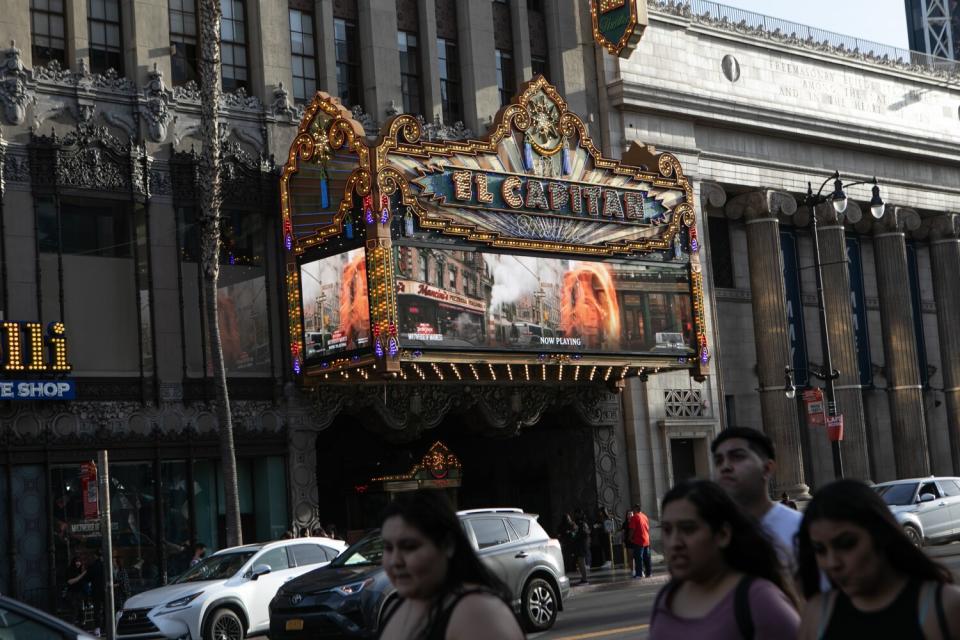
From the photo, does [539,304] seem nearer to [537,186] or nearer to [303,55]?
[537,186]

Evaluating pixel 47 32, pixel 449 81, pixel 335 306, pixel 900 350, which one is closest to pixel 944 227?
pixel 900 350

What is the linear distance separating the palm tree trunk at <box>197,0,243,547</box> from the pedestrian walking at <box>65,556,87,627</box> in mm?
3050

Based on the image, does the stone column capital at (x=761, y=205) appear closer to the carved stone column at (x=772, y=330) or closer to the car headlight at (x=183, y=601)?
the carved stone column at (x=772, y=330)

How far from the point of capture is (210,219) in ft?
105

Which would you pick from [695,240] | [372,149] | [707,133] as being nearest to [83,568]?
[372,149]

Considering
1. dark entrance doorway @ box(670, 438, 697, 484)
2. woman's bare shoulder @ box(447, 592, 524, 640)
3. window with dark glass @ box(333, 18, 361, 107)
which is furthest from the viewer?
dark entrance doorway @ box(670, 438, 697, 484)

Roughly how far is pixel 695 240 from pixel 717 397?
6.63 metres

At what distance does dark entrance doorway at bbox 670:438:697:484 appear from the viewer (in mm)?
44500

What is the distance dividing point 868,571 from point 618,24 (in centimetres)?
3877

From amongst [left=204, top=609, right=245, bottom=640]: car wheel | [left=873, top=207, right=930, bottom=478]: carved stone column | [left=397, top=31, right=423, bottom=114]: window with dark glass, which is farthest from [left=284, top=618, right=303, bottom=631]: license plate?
[left=873, top=207, right=930, bottom=478]: carved stone column

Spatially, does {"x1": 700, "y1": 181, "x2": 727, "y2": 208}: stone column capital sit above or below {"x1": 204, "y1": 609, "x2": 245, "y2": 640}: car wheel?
above

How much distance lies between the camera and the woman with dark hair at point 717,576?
5652 millimetres

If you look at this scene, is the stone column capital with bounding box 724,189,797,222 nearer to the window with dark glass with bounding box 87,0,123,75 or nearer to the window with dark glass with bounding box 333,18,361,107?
the window with dark glass with bounding box 333,18,361,107

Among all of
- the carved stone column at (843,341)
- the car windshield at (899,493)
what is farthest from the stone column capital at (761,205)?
the car windshield at (899,493)
